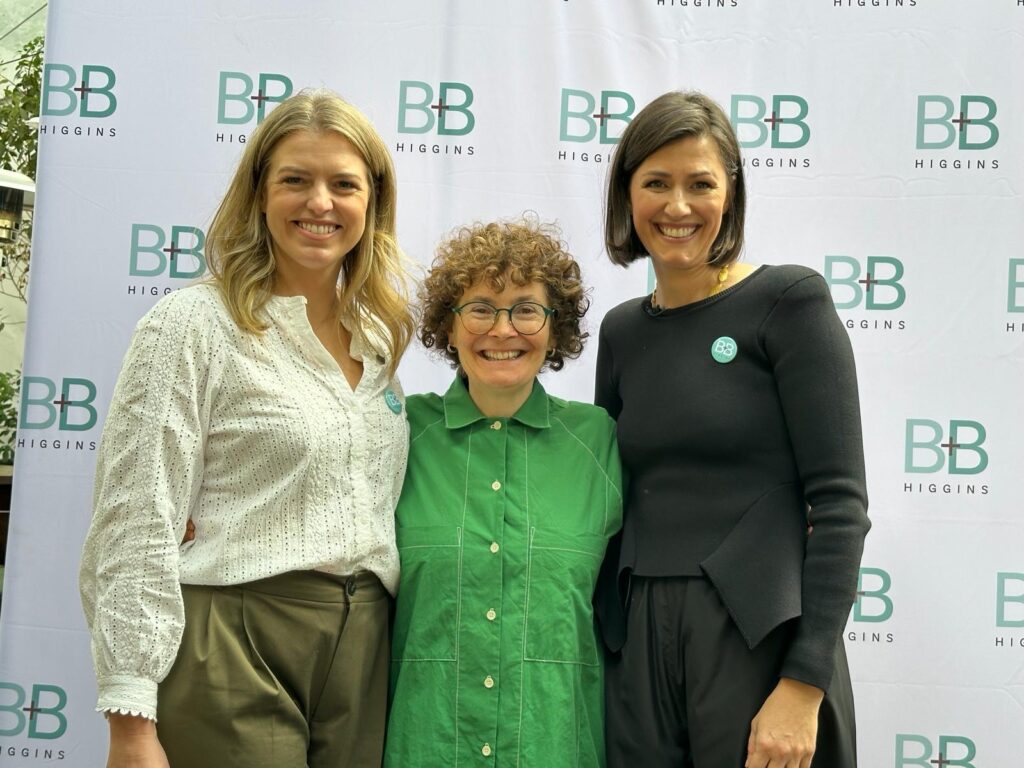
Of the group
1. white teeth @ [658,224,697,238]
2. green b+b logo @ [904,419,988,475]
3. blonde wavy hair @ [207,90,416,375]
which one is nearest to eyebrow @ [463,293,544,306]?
blonde wavy hair @ [207,90,416,375]

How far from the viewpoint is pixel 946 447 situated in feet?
9.68

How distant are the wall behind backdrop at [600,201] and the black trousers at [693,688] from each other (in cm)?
125

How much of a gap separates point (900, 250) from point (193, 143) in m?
2.03

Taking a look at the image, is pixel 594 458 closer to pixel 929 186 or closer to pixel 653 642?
pixel 653 642

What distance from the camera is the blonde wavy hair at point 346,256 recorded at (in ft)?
6.30

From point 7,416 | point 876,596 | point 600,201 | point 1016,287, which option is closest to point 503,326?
point 600,201

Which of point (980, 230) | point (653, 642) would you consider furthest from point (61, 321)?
point (980, 230)

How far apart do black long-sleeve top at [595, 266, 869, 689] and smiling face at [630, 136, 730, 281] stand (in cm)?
10

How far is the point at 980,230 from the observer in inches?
117

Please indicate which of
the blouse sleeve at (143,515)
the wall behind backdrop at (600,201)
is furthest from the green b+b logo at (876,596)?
the blouse sleeve at (143,515)

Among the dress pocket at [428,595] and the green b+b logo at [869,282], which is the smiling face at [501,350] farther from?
the green b+b logo at [869,282]

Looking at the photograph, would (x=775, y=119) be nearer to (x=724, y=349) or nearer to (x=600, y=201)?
(x=600, y=201)

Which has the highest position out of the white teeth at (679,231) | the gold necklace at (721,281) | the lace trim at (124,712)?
the white teeth at (679,231)

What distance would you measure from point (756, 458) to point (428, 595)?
2.09ft
